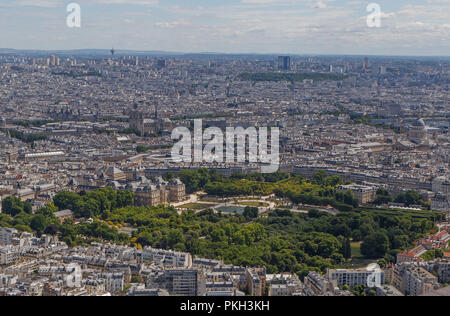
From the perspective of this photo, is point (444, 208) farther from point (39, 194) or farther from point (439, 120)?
point (439, 120)

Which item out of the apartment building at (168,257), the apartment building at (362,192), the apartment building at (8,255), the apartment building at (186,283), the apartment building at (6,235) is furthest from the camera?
the apartment building at (362,192)

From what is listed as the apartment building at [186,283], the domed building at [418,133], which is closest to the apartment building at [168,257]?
the apartment building at [186,283]

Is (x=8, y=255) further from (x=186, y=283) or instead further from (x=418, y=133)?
(x=418, y=133)

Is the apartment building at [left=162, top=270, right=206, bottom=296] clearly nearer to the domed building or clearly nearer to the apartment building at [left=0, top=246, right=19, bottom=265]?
the apartment building at [left=0, top=246, right=19, bottom=265]

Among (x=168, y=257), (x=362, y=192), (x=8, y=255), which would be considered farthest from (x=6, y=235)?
(x=362, y=192)

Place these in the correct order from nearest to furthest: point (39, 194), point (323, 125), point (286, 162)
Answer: point (39, 194) < point (286, 162) < point (323, 125)

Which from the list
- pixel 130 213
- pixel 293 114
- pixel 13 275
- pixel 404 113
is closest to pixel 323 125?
pixel 293 114

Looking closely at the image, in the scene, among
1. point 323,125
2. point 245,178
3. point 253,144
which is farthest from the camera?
point 323,125

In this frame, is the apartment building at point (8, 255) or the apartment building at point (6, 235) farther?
the apartment building at point (6, 235)

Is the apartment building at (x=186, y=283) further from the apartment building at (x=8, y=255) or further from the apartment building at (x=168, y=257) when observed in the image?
the apartment building at (x=8, y=255)

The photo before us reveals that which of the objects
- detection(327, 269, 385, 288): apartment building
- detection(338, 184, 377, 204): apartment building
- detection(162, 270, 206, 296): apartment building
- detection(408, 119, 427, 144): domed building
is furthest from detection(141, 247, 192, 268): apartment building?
detection(408, 119, 427, 144): domed building
